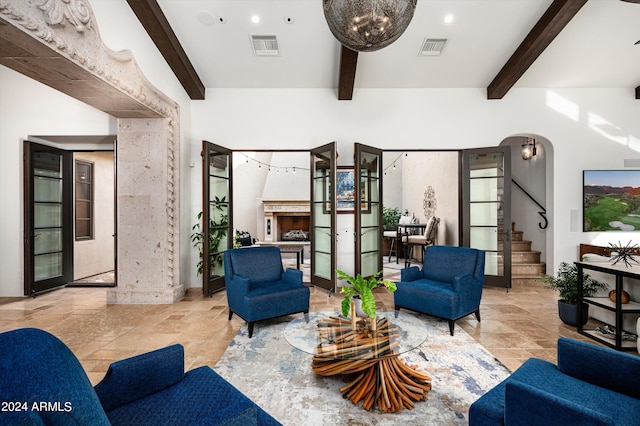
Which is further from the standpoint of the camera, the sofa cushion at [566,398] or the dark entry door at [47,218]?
the dark entry door at [47,218]

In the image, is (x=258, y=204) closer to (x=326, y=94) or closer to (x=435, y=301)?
(x=326, y=94)

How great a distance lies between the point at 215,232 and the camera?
16.3 ft

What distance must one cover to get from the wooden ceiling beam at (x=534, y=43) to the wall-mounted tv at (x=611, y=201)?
6.64ft

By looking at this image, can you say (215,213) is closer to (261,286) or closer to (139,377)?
(261,286)

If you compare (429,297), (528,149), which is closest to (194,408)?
(429,297)

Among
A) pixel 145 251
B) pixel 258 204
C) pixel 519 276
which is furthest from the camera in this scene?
pixel 258 204

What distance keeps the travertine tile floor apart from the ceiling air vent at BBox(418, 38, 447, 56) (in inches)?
146

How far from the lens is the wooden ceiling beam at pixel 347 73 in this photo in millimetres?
4246

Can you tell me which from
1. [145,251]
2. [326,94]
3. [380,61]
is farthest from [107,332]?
[380,61]

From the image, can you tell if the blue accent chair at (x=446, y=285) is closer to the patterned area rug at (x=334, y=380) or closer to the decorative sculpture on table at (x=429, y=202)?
the patterned area rug at (x=334, y=380)

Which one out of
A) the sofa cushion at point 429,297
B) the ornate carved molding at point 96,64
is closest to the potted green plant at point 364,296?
the sofa cushion at point 429,297

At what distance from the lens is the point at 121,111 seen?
4.05m

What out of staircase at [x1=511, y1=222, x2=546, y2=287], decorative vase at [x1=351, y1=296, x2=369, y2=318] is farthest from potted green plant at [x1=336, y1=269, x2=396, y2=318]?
staircase at [x1=511, y1=222, x2=546, y2=287]

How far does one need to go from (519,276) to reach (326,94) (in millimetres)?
4725
